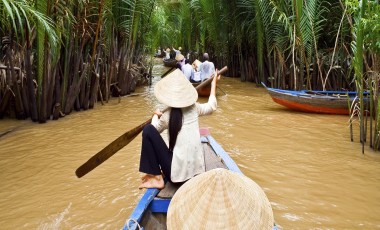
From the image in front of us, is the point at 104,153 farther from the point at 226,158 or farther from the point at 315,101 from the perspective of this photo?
the point at 315,101

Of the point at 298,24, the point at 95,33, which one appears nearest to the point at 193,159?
the point at 95,33

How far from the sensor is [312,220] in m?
3.06

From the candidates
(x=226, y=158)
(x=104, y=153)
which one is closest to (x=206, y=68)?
(x=226, y=158)

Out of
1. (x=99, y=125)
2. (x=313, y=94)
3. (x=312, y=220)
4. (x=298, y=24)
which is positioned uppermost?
(x=298, y=24)

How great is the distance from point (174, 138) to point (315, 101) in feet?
17.1

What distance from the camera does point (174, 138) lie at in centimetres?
264

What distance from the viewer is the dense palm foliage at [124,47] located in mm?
4613

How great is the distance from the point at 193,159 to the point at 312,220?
1.27m

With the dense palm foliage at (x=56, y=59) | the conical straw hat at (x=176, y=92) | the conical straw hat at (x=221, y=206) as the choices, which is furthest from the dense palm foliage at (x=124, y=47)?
the conical straw hat at (x=221, y=206)

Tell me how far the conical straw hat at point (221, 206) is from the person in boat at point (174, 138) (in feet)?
4.02

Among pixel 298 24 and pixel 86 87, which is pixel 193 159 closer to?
pixel 86 87

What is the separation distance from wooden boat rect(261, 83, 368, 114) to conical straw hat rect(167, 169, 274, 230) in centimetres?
611

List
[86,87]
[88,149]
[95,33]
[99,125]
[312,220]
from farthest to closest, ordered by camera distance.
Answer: [86,87]
[95,33]
[99,125]
[88,149]
[312,220]

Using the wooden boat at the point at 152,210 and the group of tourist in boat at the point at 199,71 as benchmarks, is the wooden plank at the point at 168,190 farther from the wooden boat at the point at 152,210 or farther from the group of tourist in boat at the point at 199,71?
the group of tourist in boat at the point at 199,71
